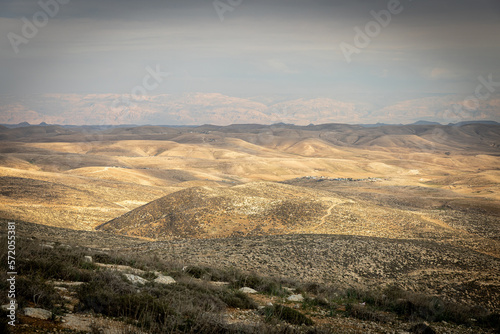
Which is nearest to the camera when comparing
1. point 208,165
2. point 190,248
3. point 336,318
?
point 336,318

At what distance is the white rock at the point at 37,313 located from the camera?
6.35m

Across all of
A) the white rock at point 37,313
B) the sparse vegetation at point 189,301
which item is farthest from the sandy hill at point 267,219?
the white rock at point 37,313

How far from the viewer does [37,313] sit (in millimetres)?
6438

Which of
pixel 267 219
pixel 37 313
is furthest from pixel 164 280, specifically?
pixel 267 219

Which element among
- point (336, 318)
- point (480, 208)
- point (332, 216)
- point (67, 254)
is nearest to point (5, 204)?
point (67, 254)

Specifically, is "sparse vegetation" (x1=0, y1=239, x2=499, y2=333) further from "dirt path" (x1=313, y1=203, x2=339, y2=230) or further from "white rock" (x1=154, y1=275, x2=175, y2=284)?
"dirt path" (x1=313, y1=203, x2=339, y2=230)

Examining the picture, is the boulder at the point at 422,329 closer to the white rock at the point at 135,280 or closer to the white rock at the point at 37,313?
the white rock at the point at 135,280

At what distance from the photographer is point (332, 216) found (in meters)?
33.2

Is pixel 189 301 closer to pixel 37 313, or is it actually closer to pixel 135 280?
pixel 135 280

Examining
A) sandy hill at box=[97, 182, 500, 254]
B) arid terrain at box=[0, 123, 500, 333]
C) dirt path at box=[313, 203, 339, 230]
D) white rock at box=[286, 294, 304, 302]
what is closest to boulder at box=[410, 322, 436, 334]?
arid terrain at box=[0, 123, 500, 333]

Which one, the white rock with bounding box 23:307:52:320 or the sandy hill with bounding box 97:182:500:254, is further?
the sandy hill with bounding box 97:182:500:254

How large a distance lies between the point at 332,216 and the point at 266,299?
2315cm

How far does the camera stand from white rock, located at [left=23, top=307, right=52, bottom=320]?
635cm

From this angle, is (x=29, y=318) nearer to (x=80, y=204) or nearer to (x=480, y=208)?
(x=80, y=204)
